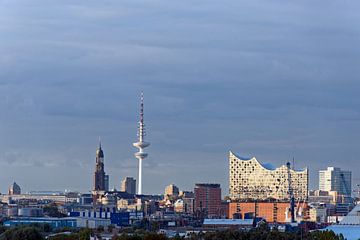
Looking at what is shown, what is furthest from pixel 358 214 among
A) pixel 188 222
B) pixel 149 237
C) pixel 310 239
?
pixel 149 237

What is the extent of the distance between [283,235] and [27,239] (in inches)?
772

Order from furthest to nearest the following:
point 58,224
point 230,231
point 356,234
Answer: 1. point 58,224
2. point 356,234
3. point 230,231

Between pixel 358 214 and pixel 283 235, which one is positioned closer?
pixel 283 235

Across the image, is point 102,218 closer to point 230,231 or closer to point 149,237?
point 230,231

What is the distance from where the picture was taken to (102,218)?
178125 millimetres

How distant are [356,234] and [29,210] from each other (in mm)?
80387

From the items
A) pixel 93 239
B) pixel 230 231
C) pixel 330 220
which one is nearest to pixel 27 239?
pixel 93 239

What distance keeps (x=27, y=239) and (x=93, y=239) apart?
6.46m

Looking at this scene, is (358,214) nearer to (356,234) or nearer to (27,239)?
(356,234)

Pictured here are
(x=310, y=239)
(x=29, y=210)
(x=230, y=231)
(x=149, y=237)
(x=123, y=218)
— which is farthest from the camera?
(x=29, y=210)

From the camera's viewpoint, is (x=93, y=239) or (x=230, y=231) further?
(x=230, y=231)

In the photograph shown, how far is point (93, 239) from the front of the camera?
99.8 meters

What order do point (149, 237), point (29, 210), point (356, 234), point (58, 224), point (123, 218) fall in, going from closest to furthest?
point (149, 237)
point (356, 234)
point (58, 224)
point (123, 218)
point (29, 210)

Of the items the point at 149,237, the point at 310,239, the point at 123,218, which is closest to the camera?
the point at 149,237
